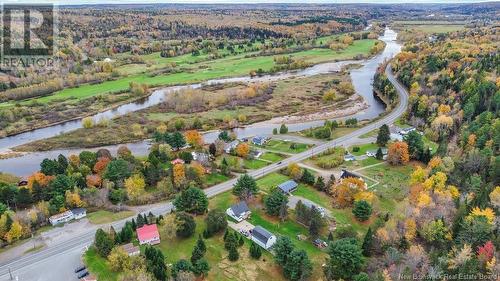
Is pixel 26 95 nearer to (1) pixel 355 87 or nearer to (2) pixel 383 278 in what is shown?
(1) pixel 355 87

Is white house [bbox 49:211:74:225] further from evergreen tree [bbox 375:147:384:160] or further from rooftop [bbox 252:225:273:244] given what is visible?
evergreen tree [bbox 375:147:384:160]

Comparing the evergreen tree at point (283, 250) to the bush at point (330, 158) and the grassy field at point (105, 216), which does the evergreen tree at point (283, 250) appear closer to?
the grassy field at point (105, 216)

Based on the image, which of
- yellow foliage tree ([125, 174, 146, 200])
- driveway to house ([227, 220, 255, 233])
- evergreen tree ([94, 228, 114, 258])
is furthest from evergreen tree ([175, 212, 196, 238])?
yellow foliage tree ([125, 174, 146, 200])

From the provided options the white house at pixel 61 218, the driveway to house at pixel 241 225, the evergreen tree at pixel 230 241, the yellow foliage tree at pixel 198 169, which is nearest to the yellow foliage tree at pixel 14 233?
the white house at pixel 61 218

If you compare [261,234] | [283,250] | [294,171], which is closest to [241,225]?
[261,234]

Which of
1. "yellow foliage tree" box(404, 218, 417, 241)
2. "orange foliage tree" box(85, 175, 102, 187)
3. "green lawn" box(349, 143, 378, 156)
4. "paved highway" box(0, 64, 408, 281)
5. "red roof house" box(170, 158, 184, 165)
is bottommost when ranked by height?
"paved highway" box(0, 64, 408, 281)

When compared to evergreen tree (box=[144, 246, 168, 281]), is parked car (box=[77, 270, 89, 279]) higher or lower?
lower

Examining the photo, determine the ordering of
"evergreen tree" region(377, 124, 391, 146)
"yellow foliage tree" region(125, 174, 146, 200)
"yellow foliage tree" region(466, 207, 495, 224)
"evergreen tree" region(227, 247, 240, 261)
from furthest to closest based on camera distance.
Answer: "evergreen tree" region(377, 124, 391, 146)
"yellow foliage tree" region(125, 174, 146, 200)
"evergreen tree" region(227, 247, 240, 261)
"yellow foliage tree" region(466, 207, 495, 224)
